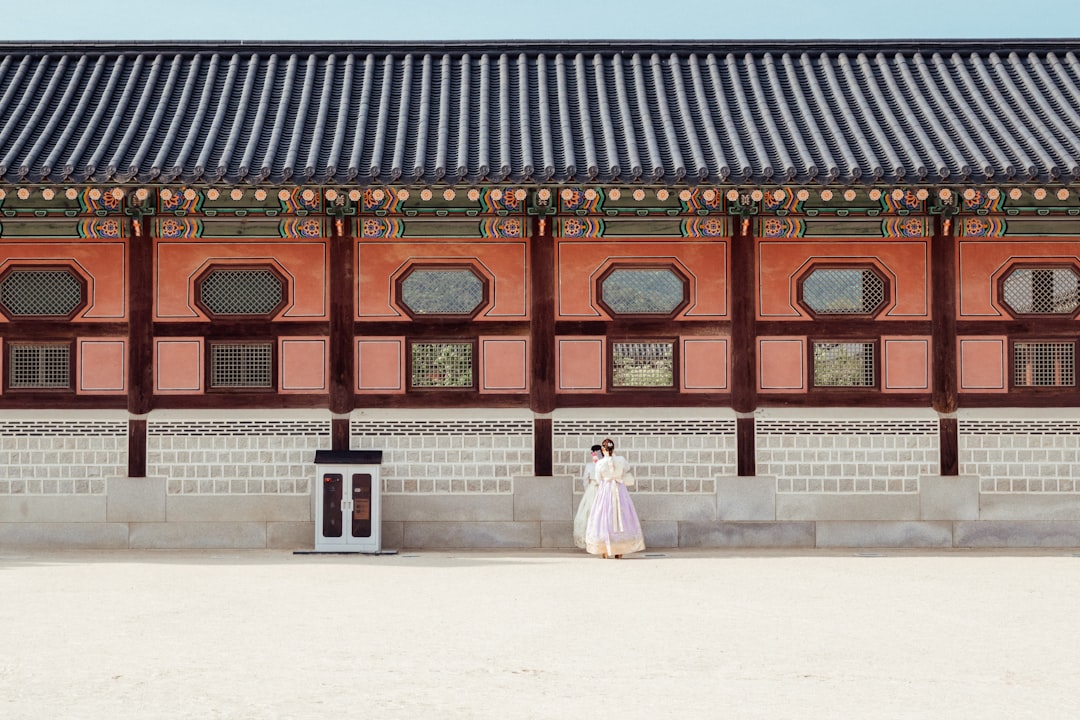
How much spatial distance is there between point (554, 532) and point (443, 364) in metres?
2.40

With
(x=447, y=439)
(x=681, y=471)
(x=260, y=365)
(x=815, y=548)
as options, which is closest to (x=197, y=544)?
(x=260, y=365)

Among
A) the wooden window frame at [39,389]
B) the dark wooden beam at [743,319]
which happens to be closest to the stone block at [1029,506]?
the dark wooden beam at [743,319]

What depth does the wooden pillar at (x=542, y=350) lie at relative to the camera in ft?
43.3

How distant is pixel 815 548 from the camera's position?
13.2 m

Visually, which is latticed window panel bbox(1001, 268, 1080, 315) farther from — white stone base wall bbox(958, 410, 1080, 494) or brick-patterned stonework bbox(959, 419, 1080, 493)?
brick-patterned stonework bbox(959, 419, 1080, 493)

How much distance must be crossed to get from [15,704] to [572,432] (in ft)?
26.7

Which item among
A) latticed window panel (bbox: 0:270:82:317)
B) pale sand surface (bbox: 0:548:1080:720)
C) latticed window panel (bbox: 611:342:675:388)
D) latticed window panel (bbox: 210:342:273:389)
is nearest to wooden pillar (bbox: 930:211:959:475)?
pale sand surface (bbox: 0:548:1080:720)

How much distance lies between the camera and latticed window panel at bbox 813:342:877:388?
44.0ft

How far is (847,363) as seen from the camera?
1342 cm

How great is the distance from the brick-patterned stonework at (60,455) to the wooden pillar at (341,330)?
2.55 m

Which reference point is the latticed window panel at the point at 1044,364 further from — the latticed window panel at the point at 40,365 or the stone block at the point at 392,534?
the latticed window panel at the point at 40,365

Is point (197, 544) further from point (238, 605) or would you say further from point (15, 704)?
point (15, 704)

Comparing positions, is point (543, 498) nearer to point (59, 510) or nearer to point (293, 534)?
point (293, 534)

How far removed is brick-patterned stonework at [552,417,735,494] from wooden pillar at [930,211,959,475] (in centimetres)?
253
